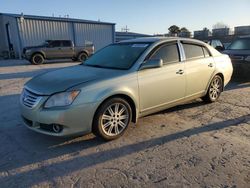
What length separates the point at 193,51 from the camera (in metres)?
5.23

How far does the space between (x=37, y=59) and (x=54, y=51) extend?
129 cm

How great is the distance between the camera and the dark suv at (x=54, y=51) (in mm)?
16188

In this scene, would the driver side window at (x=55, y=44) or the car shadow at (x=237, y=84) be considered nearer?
the car shadow at (x=237, y=84)

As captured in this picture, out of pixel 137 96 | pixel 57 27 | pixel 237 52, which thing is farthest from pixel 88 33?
pixel 137 96

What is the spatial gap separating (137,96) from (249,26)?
33.5 meters

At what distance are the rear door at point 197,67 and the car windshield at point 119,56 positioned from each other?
3.43ft

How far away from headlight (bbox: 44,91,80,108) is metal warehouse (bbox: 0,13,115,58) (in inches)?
761

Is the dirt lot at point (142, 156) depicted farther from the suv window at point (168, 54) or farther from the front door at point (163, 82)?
the suv window at point (168, 54)

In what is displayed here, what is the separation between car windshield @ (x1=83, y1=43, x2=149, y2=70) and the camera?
4.34m

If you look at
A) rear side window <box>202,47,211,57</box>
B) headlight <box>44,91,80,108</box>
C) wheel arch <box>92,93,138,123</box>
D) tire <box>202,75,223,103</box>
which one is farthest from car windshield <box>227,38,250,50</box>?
headlight <box>44,91,80,108</box>

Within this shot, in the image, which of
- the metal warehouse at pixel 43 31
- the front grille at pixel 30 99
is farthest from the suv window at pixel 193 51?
the metal warehouse at pixel 43 31

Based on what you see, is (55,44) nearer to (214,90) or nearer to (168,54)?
(214,90)

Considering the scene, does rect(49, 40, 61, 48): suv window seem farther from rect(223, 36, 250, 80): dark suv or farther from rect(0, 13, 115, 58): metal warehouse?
rect(223, 36, 250, 80): dark suv

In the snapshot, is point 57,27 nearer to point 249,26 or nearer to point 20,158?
point 20,158
